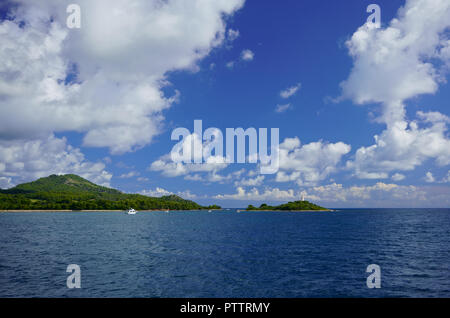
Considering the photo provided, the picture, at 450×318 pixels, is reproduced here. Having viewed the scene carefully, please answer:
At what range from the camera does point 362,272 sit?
142ft

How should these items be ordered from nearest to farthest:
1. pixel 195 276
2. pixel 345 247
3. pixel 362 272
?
1. pixel 195 276
2. pixel 362 272
3. pixel 345 247

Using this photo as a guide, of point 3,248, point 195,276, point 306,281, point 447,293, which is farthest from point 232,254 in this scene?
point 3,248

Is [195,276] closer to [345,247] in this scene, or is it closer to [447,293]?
[447,293]

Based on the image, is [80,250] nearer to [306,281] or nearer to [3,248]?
[3,248]

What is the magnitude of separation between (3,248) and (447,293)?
8706 centimetres

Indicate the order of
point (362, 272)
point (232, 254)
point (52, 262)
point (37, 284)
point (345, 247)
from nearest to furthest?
1. point (37, 284)
2. point (362, 272)
3. point (52, 262)
4. point (232, 254)
5. point (345, 247)

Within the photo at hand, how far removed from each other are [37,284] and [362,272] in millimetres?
49043

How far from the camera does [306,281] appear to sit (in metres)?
37.8
